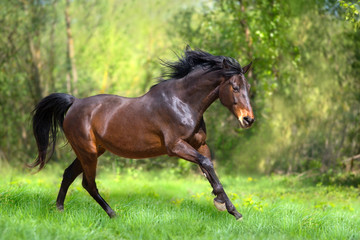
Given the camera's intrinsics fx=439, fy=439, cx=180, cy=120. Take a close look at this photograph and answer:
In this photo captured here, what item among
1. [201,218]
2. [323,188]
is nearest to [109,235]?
A: [201,218]

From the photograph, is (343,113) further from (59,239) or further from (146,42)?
(146,42)

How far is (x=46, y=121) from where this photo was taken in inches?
269

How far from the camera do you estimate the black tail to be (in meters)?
6.69

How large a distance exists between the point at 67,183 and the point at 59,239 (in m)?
2.12

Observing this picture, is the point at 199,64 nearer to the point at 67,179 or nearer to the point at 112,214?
the point at 112,214

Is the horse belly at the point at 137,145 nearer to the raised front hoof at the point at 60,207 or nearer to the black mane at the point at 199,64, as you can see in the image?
the black mane at the point at 199,64

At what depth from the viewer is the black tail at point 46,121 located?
669cm

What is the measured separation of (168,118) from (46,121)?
7.27 ft

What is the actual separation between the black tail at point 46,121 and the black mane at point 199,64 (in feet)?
5.64

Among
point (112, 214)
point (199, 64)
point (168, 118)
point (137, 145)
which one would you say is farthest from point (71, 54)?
point (112, 214)

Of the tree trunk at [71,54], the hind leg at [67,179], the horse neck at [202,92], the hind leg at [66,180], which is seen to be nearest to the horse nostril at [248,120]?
the horse neck at [202,92]

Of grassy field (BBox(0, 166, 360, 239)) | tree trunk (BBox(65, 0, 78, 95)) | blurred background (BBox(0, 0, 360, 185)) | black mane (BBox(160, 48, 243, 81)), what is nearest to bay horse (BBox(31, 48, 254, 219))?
black mane (BBox(160, 48, 243, 81))

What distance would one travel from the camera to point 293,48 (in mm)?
13555

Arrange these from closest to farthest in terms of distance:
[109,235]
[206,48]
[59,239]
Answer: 1. [59,239]
2. [109,235]
3. [206,48]
